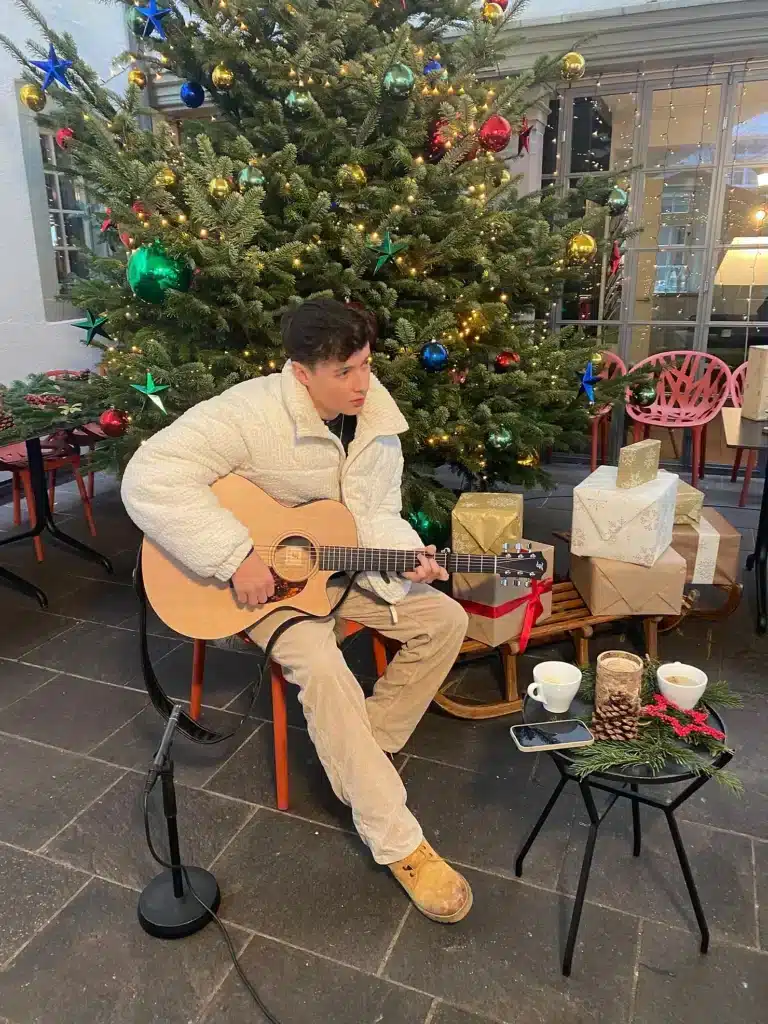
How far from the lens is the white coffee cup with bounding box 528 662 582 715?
153cm

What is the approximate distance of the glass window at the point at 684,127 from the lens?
15.1ft

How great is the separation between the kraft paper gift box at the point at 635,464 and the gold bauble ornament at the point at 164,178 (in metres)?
1.77

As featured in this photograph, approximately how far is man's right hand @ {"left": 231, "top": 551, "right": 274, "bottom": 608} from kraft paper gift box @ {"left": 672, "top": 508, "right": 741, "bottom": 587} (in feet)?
5.21

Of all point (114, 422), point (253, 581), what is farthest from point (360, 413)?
point (114, 422)

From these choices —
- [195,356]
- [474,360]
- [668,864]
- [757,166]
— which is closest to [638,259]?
[757,166]

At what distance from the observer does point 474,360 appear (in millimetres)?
2932

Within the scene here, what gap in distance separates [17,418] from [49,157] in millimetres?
2873

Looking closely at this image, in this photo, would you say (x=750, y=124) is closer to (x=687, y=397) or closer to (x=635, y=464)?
(x=687, y=397)

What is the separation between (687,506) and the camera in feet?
8.93

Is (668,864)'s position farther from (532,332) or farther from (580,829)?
(532,332)

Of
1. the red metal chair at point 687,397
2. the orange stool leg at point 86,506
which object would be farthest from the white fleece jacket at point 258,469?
the red metal chair at point 687,397

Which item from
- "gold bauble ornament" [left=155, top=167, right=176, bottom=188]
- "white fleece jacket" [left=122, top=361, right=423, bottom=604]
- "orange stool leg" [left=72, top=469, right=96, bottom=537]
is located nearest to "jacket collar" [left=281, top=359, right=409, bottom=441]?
"white fleece jacket" [left=122, top=361, right=423, bottom=604]

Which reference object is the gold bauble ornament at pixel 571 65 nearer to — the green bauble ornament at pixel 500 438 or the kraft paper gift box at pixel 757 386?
the kraft paper gift box at pixel 757 386

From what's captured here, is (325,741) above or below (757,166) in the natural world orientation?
below
